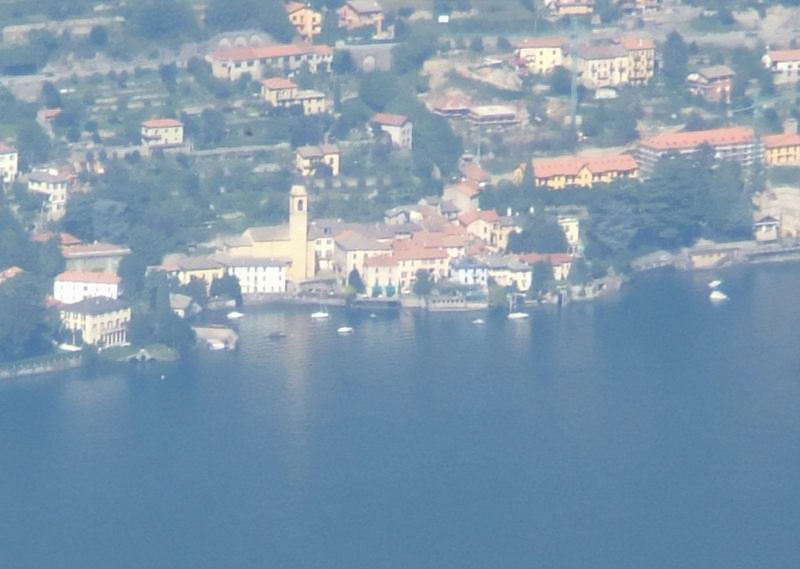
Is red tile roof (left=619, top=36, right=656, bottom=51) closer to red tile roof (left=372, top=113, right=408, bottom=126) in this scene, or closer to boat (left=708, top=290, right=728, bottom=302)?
red tile roof (left=372, top=113, right=408, bottom=126)

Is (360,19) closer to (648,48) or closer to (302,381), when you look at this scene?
(648,48)

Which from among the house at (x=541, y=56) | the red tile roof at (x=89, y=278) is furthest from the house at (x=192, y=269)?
the house at (x=541, y=56)

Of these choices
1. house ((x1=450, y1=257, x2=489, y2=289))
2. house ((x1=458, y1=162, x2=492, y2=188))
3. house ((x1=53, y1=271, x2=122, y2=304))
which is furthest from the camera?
house ((x1=458, y1=162, x2=492, y2=188))

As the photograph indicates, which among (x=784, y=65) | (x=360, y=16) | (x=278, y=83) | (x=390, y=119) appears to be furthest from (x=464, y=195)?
(x=784, y=65)

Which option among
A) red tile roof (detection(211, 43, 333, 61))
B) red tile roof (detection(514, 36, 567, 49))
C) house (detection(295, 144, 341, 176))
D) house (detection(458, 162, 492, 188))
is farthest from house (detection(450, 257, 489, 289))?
red tile roof (detection(514, 36, 567, 49))

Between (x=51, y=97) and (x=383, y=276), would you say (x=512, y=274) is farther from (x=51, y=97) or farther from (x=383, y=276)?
(x=51, y=97)

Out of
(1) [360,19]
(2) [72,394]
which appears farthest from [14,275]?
(1) [360,19]
